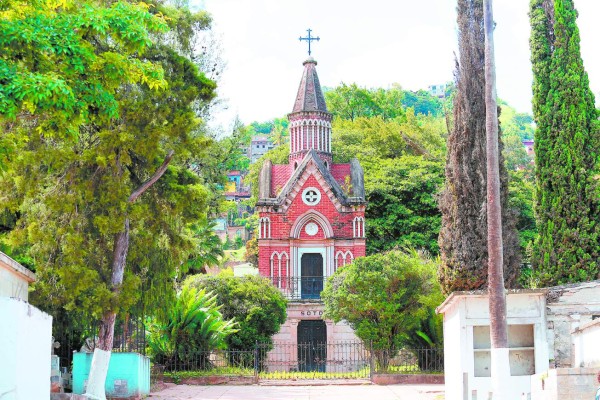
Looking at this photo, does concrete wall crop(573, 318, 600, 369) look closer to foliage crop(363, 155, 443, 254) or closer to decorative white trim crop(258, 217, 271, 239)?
decorative white trim crop(258, 217, 271, 239)

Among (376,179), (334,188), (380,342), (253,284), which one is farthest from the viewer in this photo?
(376,179)

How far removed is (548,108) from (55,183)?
12.1 meters

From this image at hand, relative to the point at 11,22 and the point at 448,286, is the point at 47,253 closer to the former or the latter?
the point at 11,22

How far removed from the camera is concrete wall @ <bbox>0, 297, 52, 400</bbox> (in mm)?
12461

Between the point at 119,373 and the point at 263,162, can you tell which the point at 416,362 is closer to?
the point at 119,373

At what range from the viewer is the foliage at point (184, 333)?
29.0 metres

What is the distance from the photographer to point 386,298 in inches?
1184

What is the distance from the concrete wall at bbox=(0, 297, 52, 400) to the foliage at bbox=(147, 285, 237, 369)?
46.9 feet

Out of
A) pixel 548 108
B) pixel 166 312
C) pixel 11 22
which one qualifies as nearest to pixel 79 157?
pixel 166 312

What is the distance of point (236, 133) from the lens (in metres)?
44.6

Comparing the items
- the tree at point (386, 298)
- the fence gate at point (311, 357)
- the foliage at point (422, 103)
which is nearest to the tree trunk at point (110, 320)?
the tree at point (386, 298)

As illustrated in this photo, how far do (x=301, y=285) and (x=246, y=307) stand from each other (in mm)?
8600

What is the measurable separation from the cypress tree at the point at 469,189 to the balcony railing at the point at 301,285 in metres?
19.9

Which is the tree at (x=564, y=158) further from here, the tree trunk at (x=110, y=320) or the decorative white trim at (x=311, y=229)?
the decorative white trim at (x=311, y=229)
